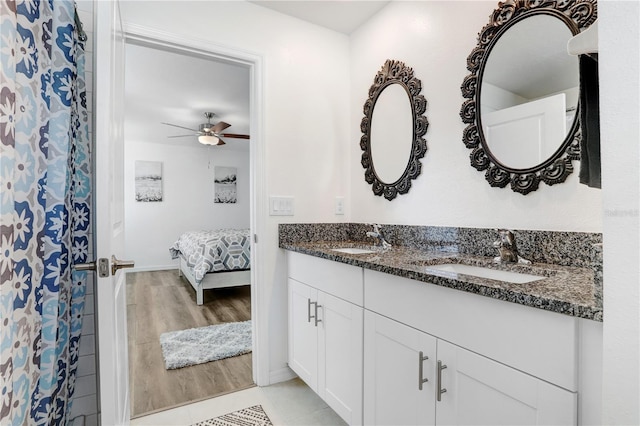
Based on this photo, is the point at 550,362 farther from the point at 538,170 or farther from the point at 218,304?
the point at 218,304

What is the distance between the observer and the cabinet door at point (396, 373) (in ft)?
3.63

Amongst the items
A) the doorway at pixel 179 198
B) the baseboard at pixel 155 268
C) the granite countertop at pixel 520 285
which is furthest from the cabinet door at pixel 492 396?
the baseboard at pixel 155 268

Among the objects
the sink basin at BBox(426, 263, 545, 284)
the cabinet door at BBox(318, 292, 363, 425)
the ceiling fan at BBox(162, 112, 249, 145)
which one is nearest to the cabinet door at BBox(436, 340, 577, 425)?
the sink basin at BBox(426, 263, 545, 284)

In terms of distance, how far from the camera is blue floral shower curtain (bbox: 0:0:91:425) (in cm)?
70

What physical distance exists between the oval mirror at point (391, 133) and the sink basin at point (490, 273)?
0.74 metres

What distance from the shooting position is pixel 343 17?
223 cm

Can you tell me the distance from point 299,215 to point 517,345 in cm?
155

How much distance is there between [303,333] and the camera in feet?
6.24

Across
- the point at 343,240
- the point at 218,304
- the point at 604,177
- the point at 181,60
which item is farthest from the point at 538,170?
the point at 218,304

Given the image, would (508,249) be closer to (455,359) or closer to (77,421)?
(455,359)

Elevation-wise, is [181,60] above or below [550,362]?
above

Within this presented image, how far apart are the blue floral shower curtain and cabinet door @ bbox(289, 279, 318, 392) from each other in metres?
1.05

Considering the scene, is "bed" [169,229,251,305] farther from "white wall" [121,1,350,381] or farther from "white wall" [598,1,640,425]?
"white wall" [598,1,640,425]

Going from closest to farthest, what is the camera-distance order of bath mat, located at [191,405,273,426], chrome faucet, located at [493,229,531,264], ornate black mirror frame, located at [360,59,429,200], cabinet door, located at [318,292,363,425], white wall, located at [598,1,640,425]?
white wall, located at [598,1,640,425], chrome faucet, located at [493,229,531,264], cabinet door, located at [318,292,363,425], bath mat, located at [191,405,273,426], ornate black mirror frame, located at [360,59,429,200]
